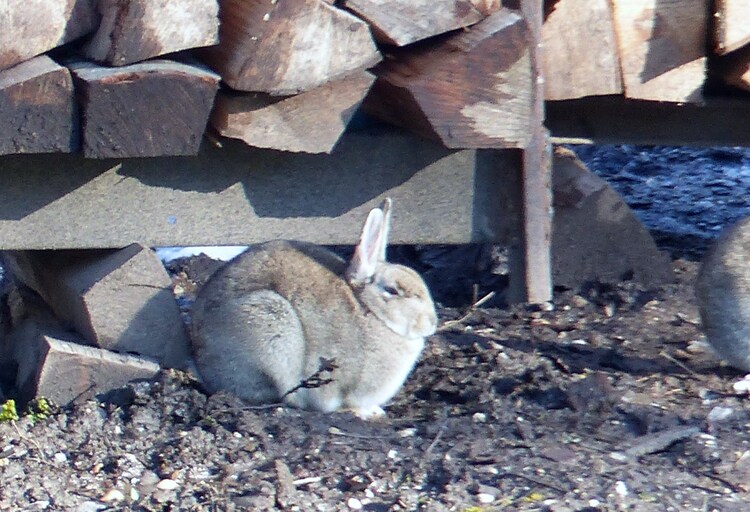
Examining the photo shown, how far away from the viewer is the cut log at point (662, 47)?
15.6ft

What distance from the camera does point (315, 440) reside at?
3.91 metres

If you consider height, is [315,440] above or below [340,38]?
below

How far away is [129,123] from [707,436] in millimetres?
2174

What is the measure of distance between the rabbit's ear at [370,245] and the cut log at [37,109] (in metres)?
1.09

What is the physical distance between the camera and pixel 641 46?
4.83 m

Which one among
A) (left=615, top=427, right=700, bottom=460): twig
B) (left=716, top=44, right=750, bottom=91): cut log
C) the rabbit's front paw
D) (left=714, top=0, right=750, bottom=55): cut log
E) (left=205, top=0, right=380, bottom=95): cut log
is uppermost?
(left=205, top=0, right=380, bottom=95): cut log

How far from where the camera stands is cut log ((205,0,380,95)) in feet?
12.6

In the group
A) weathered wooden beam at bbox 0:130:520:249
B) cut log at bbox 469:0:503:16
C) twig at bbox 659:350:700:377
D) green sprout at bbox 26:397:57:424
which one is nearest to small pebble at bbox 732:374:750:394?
twig at bbox 659:350:700:377

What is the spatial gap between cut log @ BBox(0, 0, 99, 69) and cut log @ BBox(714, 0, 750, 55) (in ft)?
7.91

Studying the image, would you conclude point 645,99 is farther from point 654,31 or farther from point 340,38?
point 340,38

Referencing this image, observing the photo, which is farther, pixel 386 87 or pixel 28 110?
pixel 386 87

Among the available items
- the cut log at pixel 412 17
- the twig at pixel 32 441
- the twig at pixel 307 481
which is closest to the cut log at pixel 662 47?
the cut log at pixel 412 17

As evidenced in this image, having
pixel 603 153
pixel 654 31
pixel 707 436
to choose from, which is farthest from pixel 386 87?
pixel 603 153

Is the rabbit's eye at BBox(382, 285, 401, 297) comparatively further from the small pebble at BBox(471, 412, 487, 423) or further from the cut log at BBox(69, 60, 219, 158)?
the cut log at BBox(69, 60, 219, 158)
